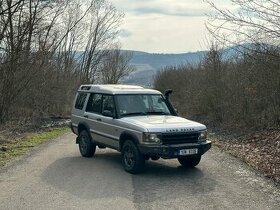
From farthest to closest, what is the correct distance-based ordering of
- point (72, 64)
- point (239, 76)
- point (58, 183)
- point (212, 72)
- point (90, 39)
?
point (90, 39)
point (72, 64)
point (212, 72)
point (239, 76)
point (58, 183)

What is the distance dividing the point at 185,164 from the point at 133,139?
170cm

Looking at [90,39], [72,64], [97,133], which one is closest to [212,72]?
[97,133]

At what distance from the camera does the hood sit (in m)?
9.47

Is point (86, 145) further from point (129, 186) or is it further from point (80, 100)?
point (129, 186)

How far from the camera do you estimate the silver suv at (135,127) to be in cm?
943

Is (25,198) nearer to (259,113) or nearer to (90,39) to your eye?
(259,113)

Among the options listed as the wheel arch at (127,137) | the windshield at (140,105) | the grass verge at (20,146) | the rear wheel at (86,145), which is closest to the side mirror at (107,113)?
the windshield at (140,105)

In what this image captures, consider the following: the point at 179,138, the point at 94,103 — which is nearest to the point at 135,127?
the point at 179,138

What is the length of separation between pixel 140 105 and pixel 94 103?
1712 mm

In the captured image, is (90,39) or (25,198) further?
(90,39)

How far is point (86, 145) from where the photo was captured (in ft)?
40.5

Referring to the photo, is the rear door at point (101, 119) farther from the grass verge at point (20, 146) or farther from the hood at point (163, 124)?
the grass verge at point (20, 146)

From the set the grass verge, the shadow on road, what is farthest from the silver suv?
the grass verge

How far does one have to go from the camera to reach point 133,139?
9781 mm
